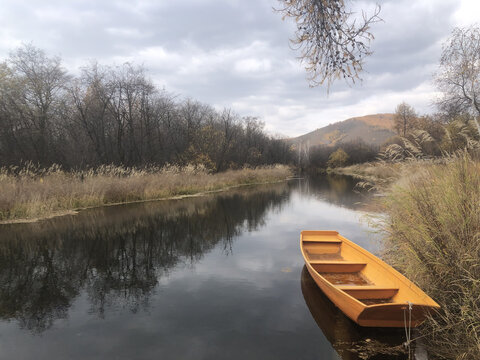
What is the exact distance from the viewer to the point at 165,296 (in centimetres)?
530

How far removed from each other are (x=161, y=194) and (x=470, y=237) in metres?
15.5

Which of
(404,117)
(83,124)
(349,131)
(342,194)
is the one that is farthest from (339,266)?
(349,131)

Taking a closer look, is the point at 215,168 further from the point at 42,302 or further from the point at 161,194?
the point at 42,302

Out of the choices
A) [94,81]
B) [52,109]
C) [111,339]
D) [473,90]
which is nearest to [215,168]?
[94,81]

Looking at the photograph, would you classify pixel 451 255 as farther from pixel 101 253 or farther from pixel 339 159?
pixel 339 159

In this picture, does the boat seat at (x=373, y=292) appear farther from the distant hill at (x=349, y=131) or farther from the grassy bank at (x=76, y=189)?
the distant hill at (x=349, y=131)

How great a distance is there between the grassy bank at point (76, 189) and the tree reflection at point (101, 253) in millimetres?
1053

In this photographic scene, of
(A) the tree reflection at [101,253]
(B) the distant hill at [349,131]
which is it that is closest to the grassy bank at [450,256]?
(A) the tree reflection at [101,253]

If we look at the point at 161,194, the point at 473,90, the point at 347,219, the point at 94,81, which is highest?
the point at 94,81

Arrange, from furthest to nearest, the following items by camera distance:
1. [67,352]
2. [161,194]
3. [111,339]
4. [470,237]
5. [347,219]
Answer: [161,194], [347,219], [111,339], [67,352], [470,237]

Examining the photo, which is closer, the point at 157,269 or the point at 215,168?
the point at 157,269

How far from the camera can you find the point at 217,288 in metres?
5.65

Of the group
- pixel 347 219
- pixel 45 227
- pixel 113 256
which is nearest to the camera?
pixel 113 256

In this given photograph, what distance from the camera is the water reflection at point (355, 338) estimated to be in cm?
336
